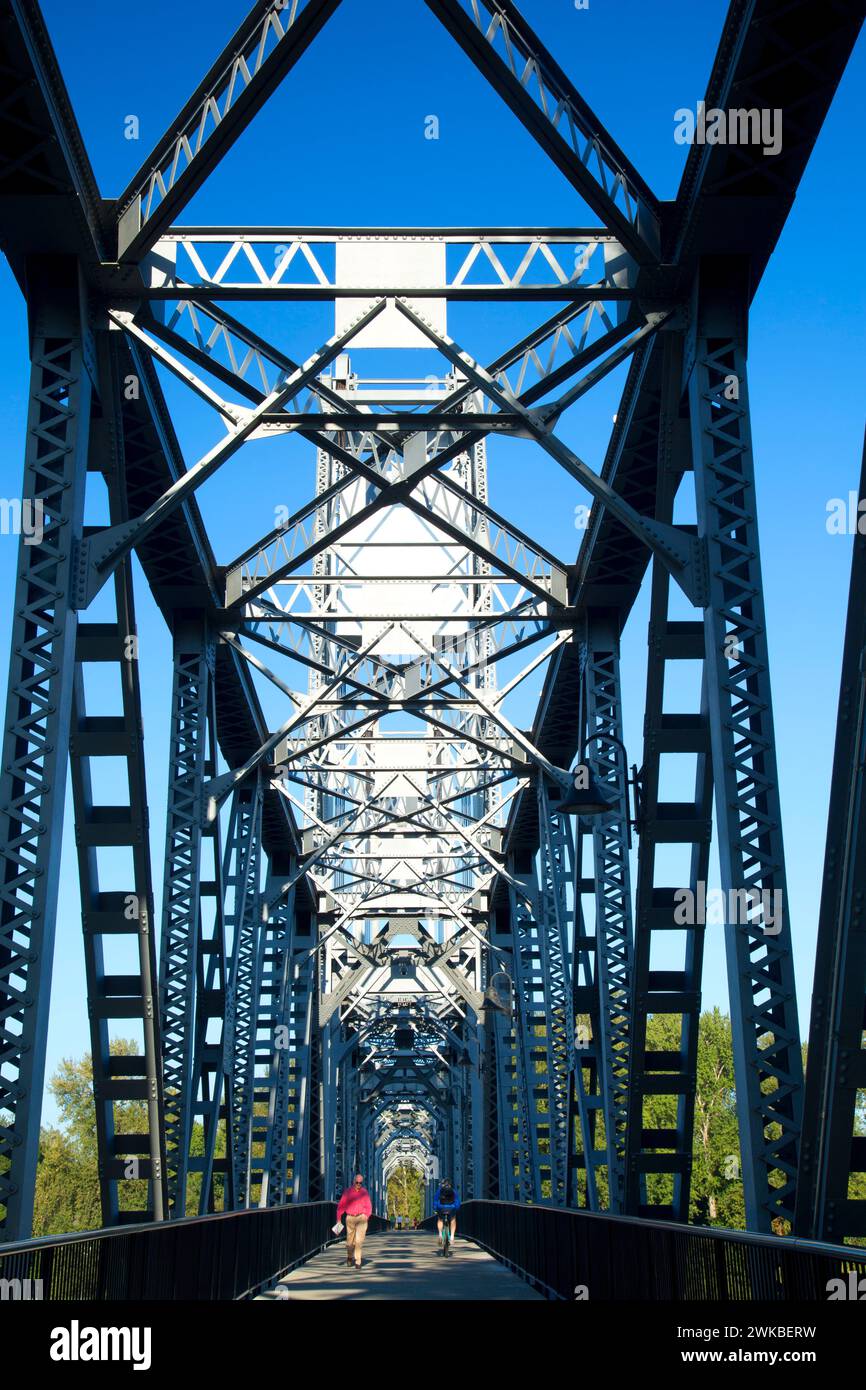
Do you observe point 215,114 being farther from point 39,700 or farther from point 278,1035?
point 278,1035

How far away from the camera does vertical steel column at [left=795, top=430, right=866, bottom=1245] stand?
8.90 meters

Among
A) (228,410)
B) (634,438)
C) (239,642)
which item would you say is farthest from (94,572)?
(239,642)

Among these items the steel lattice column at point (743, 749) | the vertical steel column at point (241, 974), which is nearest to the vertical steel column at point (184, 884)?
the vertical steel column at point (241, 974)

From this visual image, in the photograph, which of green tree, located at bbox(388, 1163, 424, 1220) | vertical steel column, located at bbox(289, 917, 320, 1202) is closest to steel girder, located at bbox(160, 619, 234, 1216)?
vertical steel column, located at bbox(289, 917, 320, 1202)

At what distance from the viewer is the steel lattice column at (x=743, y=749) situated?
11.8m

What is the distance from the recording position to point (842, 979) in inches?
355

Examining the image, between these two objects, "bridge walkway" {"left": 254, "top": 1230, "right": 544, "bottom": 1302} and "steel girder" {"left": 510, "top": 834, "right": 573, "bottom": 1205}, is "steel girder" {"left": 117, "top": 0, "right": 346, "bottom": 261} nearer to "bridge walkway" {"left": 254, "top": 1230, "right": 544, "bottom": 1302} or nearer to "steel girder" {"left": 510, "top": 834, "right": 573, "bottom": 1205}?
"bridge walkway" {"left": 254, "top": 1230, "right": 544, "bottom": 1302}

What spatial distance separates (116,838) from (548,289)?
8638 mm

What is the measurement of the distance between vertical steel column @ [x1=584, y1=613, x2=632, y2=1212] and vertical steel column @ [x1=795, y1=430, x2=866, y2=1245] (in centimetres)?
868

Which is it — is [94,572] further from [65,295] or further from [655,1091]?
[655,1091]

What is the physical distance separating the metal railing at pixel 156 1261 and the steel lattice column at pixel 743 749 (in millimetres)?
4596

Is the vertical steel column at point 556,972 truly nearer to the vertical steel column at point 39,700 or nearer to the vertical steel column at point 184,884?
the vertical steel column at point 184,884

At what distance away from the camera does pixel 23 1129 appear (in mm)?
11445

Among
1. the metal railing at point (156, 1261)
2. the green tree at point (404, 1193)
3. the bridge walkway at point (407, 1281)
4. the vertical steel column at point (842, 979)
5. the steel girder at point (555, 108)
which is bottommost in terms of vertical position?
the green tree at point (404, 1193)
